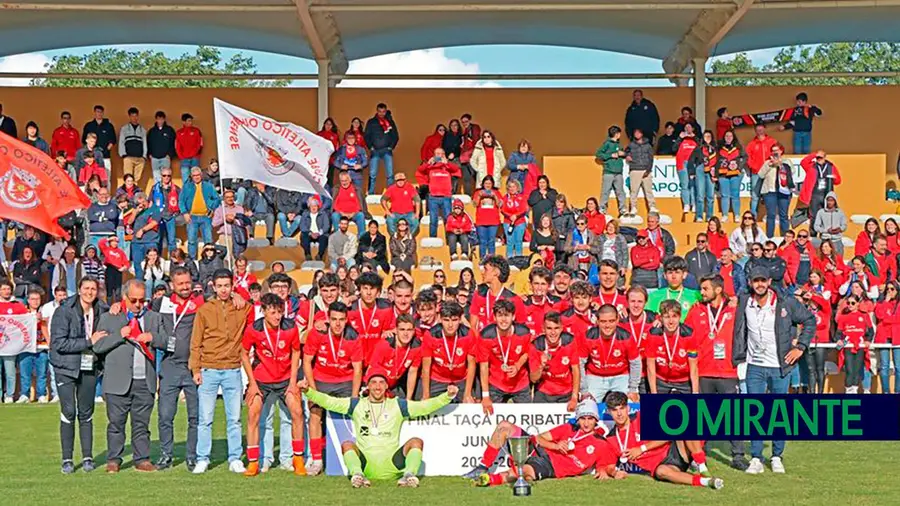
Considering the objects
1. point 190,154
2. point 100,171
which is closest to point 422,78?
point 190,154

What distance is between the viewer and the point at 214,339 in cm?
1155

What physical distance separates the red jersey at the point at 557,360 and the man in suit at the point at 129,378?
3.43 metres

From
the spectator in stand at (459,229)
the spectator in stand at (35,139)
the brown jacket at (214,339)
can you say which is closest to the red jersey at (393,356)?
the brown jacket at (214,339)

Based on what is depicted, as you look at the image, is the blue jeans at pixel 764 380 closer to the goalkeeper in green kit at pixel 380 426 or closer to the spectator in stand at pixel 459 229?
the goalkeeper in green kit at pixel 380 426

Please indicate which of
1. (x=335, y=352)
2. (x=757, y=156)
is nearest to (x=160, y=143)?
(x=757, y=156)

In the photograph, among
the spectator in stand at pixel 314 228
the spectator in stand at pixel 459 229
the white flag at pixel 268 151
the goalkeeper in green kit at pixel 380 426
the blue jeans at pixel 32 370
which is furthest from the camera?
the spectator in stand at pixel 314 228

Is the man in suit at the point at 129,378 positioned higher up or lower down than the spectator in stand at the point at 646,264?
lower down

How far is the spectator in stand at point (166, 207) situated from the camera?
21.2 metres

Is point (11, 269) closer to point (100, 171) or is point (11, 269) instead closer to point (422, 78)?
point (100, 171)

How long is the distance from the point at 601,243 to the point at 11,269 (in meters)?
9.58

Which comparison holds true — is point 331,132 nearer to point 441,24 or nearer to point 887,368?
point 441,24

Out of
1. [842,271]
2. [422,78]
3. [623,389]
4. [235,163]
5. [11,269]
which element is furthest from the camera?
[422,78]

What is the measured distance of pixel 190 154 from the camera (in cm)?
2345

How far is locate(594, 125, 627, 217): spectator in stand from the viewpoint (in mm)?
22531
